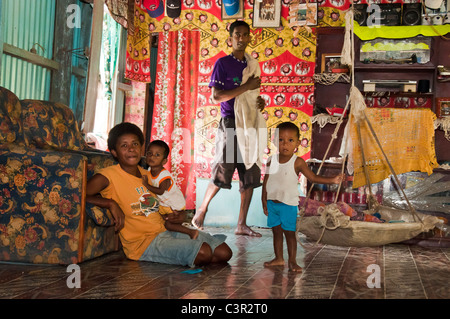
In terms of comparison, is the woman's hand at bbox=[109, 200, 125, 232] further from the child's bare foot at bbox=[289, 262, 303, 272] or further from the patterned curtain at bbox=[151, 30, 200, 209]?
the patterned curtain at bbox=[151, 30, 200, 209]

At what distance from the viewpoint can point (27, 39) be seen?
172 inches

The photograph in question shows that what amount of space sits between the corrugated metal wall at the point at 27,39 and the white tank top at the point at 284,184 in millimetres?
2540

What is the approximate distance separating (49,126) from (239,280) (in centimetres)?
166

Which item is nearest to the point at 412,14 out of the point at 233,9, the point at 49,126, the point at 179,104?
the point at 233,9

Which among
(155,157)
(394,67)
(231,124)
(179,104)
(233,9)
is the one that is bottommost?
(155,157)

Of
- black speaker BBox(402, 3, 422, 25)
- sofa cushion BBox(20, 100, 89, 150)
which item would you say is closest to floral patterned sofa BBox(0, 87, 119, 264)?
sofa cushion BBox(20, 100, 89, 150)

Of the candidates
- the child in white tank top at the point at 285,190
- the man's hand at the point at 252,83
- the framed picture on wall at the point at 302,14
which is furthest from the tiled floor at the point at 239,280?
the framed picture on wall at the point at 302,14

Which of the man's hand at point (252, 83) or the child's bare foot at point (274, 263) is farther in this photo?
the man's hand at point (252, 83)

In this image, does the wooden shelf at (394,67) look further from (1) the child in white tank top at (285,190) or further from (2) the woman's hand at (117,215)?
(2) the woman's hand at (117,215)

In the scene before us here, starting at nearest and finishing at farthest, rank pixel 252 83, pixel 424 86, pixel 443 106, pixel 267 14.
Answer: pixel 252 83 → pixel 424 86 → pixel 443 106 → pixel 267 14

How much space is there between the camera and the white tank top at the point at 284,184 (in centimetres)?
283

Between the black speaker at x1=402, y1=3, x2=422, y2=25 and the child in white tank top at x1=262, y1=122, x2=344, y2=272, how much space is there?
123 inches

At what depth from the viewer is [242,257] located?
10.4 feet

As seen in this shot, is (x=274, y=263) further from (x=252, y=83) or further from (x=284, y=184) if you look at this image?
(x=252, y=83)
